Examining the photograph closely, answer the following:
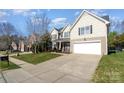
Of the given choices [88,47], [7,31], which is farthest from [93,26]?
[7,31]

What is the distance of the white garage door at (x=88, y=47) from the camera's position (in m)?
21.4

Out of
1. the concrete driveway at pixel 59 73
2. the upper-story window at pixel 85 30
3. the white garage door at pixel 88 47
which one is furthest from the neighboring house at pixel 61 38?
the concrete driveway at pixel 59 73

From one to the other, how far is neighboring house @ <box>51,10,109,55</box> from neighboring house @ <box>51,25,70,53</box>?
169 centimetres

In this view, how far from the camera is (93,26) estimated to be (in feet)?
74.4

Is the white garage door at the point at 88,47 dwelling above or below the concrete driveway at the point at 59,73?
above

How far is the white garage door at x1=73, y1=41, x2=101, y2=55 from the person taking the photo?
70.4 ft

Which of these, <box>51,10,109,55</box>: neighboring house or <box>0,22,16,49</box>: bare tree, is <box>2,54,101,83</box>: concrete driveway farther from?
<box>0,22,16,49</box>: bare tree

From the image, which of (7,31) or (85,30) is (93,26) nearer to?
(85,30)

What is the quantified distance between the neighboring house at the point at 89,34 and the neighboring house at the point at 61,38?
1690mm

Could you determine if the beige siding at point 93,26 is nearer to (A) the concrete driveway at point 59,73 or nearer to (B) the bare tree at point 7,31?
(A) the concrete driveway at point 59,73

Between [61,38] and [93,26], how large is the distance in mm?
11030

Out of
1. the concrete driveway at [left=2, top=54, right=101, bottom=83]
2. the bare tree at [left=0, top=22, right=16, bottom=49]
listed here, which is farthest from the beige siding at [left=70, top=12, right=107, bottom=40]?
Result: the bare tree at [left=0, top=22, right=16, bottom=49]
